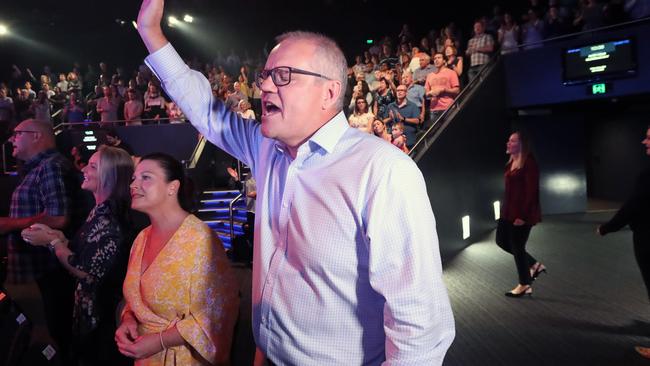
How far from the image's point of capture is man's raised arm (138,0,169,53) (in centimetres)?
152

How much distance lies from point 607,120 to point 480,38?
5.15 m

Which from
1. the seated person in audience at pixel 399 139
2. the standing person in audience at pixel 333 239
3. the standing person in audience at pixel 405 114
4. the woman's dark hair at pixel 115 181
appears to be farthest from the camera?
the standing person in audience at pixel 405 114

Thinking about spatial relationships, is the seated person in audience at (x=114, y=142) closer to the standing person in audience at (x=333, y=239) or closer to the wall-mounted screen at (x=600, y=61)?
the standing person in audience at (x=333, y=239)

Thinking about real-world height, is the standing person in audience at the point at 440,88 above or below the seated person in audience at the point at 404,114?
above

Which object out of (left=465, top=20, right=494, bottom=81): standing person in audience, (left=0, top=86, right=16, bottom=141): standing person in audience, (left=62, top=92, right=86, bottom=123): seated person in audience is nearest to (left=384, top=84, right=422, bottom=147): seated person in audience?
(left=465, top=20, right=494, bottom=81): standing person in audience

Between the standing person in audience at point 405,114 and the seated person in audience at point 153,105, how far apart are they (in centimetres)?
606

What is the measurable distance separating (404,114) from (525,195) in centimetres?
333

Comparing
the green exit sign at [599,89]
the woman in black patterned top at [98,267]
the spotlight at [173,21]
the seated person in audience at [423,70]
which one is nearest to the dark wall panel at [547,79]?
the green exit sign at [599,89]

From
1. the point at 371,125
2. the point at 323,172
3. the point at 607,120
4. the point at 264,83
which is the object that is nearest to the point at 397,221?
the point at 323,172

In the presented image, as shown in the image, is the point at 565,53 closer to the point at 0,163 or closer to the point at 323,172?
the point at 323,172

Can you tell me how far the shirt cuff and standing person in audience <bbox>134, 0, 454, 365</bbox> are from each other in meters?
0.14

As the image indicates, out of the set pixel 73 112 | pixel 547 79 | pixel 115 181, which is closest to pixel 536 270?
pixel 115 181

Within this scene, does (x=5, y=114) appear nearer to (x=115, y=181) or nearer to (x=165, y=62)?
(x=115, y=181)

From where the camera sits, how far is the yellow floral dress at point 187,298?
6.26 ft
